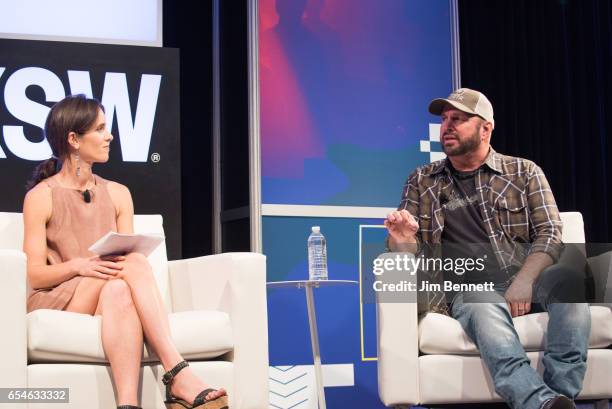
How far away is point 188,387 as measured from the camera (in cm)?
251

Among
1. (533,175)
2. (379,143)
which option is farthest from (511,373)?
(379,143)

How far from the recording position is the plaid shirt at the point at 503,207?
124 inches

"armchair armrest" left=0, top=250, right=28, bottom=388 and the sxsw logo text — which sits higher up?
the sxsw logo text

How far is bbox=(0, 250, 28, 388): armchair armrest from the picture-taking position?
2.44 meters

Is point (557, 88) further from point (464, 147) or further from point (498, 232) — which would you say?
point (498, 232)

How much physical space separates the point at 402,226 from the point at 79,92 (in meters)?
1.83

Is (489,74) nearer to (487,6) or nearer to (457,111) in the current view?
(487,6)

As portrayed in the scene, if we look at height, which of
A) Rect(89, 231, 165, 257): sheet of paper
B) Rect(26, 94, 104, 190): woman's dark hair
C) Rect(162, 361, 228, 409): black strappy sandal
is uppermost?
Rect(26, 94, 104, 190): woman's dark hair

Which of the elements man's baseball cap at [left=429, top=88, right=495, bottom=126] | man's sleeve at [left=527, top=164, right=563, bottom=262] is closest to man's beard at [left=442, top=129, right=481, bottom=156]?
man's baseball cap at [left=429, top=88, right=495, bottom=126]

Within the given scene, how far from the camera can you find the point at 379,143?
180 inches

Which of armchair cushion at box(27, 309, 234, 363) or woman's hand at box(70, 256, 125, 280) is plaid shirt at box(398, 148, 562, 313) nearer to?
armchair cushion at box(27, 309, 234, 363)

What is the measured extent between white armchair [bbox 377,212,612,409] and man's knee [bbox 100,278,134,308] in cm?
85

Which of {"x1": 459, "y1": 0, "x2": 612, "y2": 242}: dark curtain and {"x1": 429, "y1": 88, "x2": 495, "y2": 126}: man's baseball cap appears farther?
{"x1": 459, "y1": 0, "x2": 612, "y2": 242}: dark curtain

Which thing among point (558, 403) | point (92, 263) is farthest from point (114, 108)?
point (558, 403)
